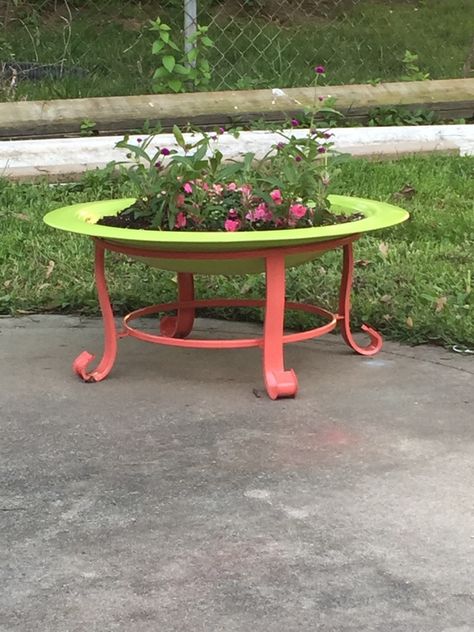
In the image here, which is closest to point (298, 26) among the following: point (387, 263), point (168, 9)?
point (168, 9)

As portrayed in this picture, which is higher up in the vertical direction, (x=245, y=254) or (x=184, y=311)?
(x=245, y=254)

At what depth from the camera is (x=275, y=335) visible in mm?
3070

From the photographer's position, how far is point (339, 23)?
7.96 meters

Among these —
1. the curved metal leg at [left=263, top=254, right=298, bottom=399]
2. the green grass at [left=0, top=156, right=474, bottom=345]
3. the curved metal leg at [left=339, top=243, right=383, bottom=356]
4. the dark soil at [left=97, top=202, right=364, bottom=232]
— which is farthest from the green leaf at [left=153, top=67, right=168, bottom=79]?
the curved metal leg at [left=263, top=254, right=298, bottom=399]

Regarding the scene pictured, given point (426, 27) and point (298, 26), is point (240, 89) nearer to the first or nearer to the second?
point (298, 26)

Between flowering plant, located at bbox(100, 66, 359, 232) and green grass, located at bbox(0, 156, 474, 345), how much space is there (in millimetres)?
664

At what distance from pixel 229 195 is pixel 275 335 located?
1.63ft

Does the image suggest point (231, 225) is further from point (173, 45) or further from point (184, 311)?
point (173, 45)

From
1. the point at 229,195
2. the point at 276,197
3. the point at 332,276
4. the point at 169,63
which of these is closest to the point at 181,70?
the point at 169,63

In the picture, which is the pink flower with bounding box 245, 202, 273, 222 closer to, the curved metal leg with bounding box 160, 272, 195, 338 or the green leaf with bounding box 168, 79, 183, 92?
the curved metal leg with bounding box 160, 272, 195, 338

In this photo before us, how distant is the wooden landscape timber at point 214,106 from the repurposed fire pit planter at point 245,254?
8.43 ft

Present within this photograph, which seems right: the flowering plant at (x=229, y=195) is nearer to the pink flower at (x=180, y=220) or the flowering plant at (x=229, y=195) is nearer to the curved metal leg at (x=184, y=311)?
the pink flower at (x=180, y=220)

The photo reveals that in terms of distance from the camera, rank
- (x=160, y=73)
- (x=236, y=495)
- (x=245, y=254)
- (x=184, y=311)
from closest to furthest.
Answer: (x=236, y=495), (x=245, y=254), (x=184, y=311), (x=160, y=73)

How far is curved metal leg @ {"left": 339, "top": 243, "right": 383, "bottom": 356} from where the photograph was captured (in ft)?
11.1
